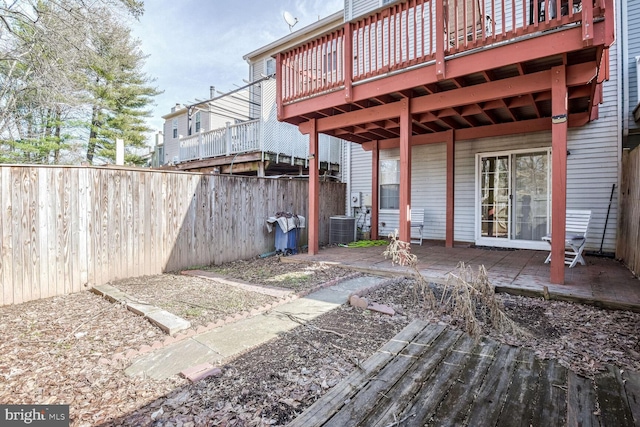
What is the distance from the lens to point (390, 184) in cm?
807

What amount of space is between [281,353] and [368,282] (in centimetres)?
210

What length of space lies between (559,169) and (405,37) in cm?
285

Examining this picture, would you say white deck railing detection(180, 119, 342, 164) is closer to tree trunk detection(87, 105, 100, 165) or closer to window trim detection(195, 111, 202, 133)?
window trim detection(195, 111, 202, 133)

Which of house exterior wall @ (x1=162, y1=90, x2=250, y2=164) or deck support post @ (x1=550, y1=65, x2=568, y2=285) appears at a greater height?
house exterior wall @ (x1=162, y1=90, x2=250, y2=164)

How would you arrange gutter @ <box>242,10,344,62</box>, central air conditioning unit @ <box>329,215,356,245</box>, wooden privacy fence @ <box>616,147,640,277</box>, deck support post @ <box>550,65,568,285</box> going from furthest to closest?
gutter @ <box>242,10,344,62</box>
central air conditioning unit @ <box>329,215,356,245</box>
wooden privacy fence @ <box>616,147,640,277</box>
deck support post @ <box>550,65,568,285</box>

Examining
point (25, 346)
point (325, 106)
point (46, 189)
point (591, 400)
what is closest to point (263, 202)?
point (325, 106)

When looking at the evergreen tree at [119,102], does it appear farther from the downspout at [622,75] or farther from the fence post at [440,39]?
the downspout at [622,75]

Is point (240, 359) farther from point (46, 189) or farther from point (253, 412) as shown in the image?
point (46, 189)

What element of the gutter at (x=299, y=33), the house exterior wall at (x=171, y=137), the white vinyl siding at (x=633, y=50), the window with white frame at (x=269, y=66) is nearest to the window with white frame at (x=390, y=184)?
the white vinyl siding at (x=633, y=50)

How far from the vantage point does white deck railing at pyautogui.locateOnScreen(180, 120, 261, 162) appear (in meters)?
8.72

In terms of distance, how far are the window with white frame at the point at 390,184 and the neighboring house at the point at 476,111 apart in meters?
0.03

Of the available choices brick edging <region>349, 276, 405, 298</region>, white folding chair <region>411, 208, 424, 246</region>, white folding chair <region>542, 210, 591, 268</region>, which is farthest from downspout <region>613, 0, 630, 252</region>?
brick edging <region>349, 276, 405, 298</region>

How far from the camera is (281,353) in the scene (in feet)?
7.36

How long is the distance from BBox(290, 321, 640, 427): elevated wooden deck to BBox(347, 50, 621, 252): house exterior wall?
487 cm
